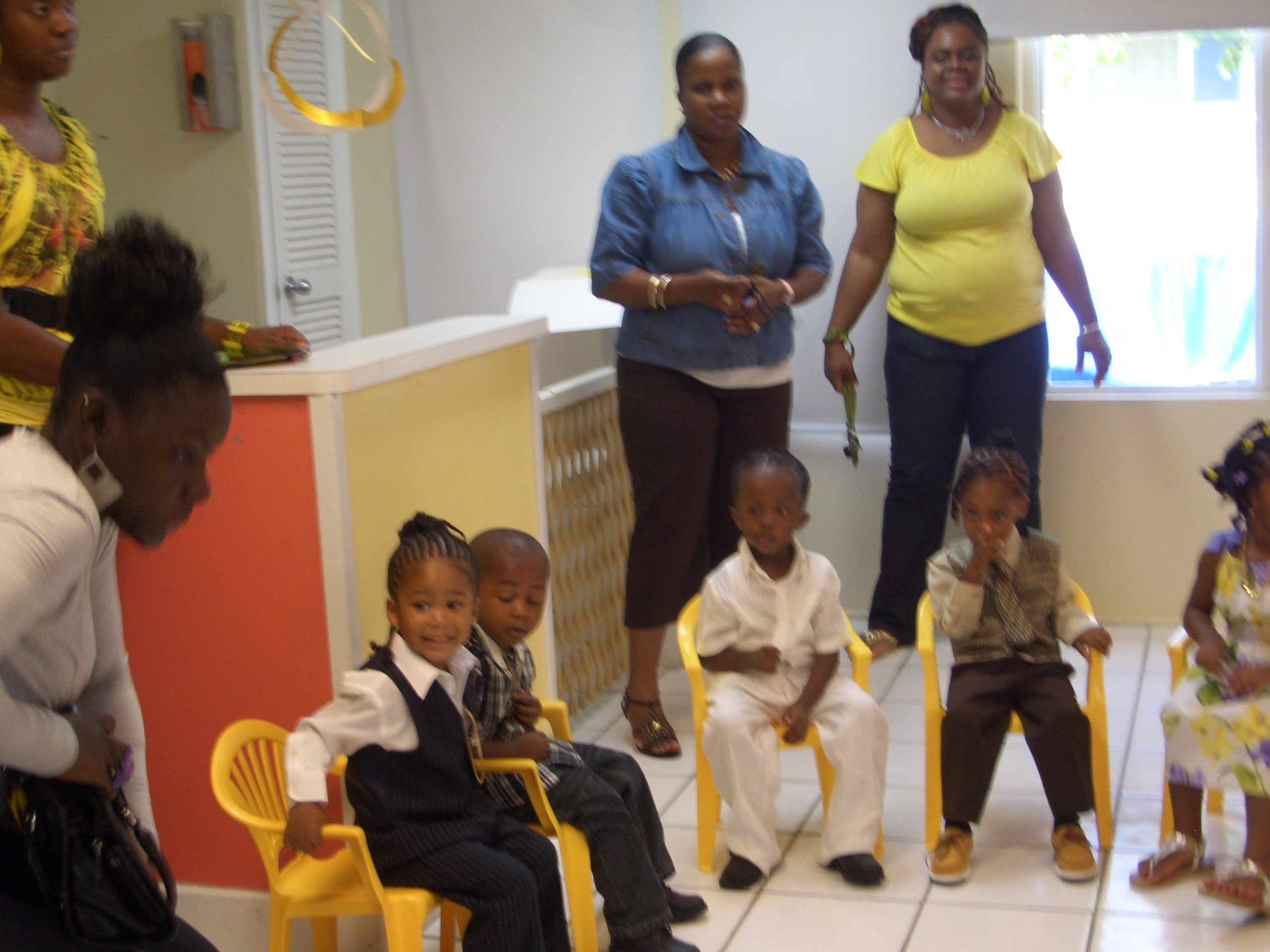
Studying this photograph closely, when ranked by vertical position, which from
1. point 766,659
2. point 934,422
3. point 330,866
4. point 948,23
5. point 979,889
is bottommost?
point 979,889

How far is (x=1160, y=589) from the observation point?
4371 mm

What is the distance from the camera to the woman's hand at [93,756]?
1.51m

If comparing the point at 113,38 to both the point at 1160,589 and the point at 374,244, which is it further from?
the point at 1160,589

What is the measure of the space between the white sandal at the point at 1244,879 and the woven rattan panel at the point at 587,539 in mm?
1601

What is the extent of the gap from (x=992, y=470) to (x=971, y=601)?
265mm

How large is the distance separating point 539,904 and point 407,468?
0.81 metres

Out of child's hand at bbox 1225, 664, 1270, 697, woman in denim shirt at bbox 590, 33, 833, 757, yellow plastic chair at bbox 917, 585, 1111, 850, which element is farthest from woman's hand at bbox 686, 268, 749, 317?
child's hand at bbox 1225, 664, 1270, 697

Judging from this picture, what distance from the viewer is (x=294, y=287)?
14.7 feet

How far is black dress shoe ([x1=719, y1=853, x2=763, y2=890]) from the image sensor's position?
8.96 ft

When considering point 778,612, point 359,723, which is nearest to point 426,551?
point 359,723

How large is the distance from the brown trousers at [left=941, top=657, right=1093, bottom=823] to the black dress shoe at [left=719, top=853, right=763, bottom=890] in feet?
1.26

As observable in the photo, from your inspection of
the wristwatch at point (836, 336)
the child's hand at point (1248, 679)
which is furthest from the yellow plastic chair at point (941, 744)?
the wristwatch at point (836, 336)

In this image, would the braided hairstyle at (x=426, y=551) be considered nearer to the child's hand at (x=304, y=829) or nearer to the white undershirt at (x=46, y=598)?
the child's hand at (x=304, y=829)

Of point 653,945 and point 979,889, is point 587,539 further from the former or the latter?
point 653,945
